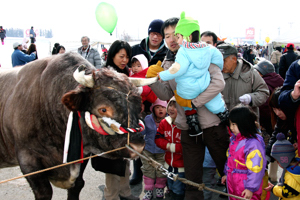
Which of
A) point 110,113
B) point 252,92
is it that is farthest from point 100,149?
point 252,92

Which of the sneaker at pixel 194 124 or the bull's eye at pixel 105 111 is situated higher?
the bull's eye at pixel 105 111

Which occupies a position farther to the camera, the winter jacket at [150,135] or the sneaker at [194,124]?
the winter jacket at [150,135]

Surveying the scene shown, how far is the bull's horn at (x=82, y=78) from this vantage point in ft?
8.29

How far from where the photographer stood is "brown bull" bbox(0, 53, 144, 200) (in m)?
2.57

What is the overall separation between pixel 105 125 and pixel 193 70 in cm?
108

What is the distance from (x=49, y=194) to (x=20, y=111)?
102cm

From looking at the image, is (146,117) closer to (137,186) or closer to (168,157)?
(168,157)

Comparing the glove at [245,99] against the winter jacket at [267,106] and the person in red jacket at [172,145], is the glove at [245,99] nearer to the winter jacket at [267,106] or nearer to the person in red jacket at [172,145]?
the person in red jacket at [172,145]

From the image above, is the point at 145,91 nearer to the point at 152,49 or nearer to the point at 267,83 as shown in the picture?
the point at 152,49

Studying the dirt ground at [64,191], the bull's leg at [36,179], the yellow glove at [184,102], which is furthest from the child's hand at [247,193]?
the bull's leg at [36,179]

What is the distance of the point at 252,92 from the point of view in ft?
11.8

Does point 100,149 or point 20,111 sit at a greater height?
point 20,111

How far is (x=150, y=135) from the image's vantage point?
4.08m

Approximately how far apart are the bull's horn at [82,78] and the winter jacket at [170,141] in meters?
1.57
